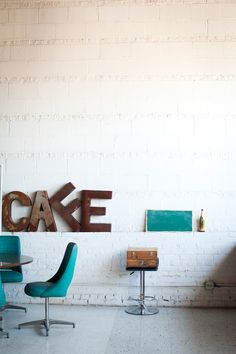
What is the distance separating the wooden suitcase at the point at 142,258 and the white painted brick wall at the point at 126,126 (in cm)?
45

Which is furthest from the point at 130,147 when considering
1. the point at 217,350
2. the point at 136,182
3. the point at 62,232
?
the point at 217,350

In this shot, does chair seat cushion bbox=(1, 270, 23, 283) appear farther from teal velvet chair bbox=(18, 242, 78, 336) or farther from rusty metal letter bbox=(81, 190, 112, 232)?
rusty metal letter bbox=(81, 190, 112, 232)

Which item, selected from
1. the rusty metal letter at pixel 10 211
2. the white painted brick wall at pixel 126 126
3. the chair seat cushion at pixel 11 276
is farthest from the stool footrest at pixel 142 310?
the rusty metal letter at pixel 10 211

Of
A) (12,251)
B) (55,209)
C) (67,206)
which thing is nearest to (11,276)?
(12,251)

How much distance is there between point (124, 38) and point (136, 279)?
3.39 meters

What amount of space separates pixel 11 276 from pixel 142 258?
5.49 feet

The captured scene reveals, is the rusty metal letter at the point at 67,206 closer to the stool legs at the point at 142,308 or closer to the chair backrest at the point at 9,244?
the chair backrest at the point at 9,244

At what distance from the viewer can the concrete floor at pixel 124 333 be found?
4.72 m

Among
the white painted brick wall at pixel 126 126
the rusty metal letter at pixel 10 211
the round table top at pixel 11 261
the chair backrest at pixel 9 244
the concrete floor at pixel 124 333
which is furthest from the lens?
the rusty metal letter at pixel 10 211

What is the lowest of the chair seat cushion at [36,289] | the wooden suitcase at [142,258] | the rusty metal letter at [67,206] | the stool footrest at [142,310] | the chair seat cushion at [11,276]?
the stool footrest at [142,310]

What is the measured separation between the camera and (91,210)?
6750mm

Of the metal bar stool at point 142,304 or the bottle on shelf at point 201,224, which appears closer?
the metal bar stool at point 142,304

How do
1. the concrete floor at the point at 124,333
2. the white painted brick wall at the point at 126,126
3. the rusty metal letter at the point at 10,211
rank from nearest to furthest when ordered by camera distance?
the concrete floor at the point at 124,333, the white painted brick wall at the point at 126,126, the rusty metal letter at the point at 10,211

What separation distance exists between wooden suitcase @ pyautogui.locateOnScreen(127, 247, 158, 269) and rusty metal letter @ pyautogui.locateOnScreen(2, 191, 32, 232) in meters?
1.59
